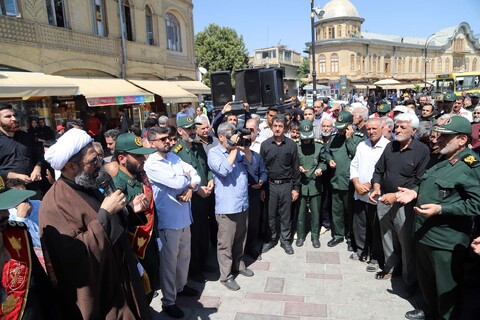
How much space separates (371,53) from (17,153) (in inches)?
2112

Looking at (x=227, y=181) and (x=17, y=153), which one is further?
(x=17, y=153)

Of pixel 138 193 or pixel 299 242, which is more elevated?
pixel 138 193

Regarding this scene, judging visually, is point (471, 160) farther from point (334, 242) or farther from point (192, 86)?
point (192, 86)

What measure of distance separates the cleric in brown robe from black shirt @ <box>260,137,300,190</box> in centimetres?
285

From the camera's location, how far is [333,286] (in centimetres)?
397

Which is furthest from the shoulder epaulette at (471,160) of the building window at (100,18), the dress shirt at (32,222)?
the building window at (100,18)

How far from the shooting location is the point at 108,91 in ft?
40.5

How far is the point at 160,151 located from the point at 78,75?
1147 centimetres

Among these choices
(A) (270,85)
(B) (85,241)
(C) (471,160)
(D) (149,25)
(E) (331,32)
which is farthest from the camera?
Result: (E) (331,32)

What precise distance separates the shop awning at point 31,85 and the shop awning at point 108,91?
0.65 meters

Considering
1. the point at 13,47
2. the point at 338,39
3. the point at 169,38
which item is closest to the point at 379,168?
the point at 13,47

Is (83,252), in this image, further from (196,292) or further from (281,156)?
(281,156)

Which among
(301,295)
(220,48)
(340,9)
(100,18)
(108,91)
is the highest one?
(340,9)

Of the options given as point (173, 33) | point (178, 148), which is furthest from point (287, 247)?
point (173, 33)
